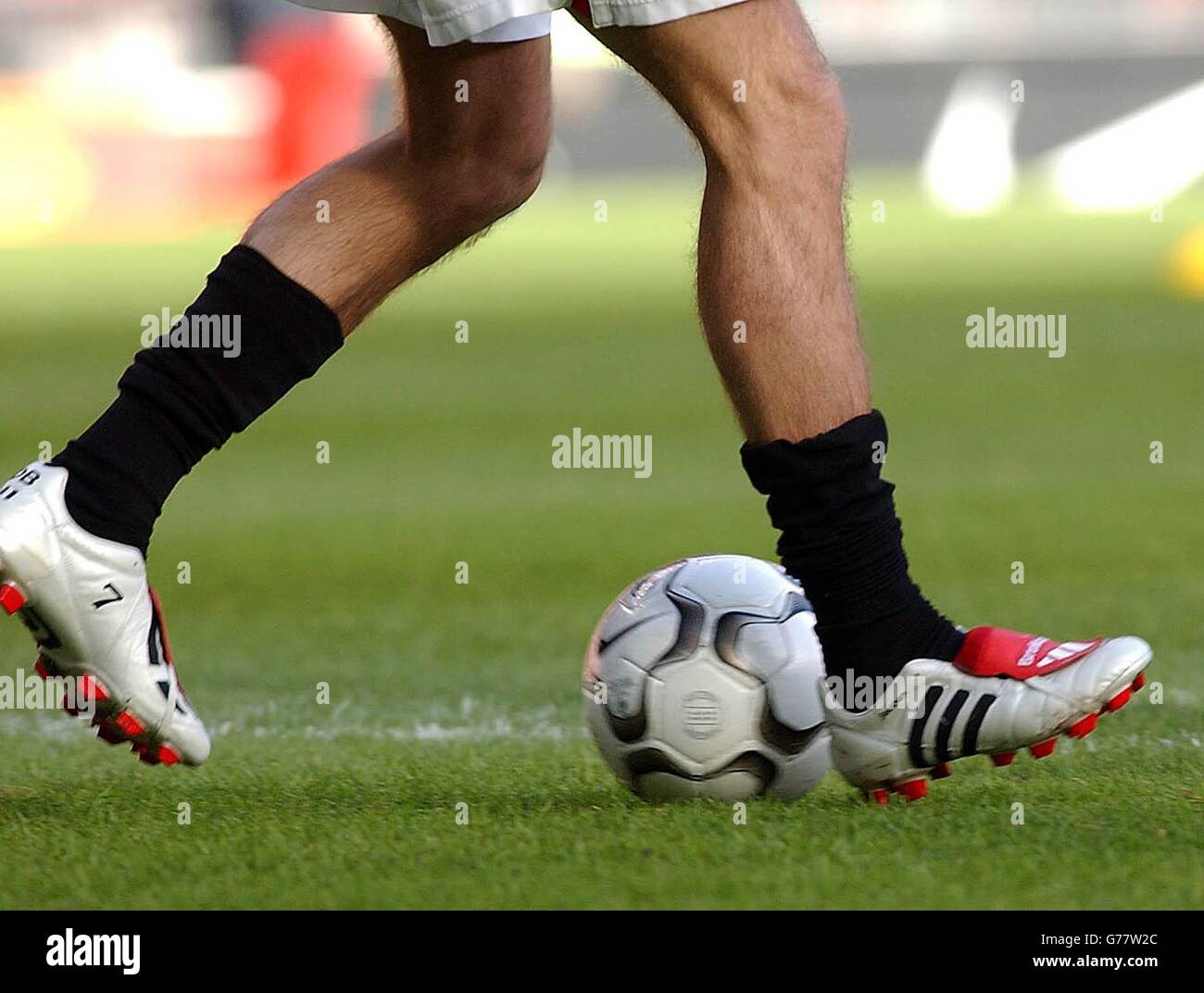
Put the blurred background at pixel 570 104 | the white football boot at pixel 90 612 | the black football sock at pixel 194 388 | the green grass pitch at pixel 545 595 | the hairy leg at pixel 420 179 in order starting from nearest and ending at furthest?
the green grass pitch at pixel 545 595 < the white football boot at pixel 90 612 < the black football sock at pixel 194 388 < the hairy leg at pixel 420 179 < the blurred background at pixel 570 104

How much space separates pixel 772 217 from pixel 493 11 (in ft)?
1.50

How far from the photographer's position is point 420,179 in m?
3.12

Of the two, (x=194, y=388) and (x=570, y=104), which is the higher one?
(x=570, y=104)

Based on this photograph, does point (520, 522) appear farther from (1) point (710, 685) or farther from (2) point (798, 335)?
(2) point (798, 335)

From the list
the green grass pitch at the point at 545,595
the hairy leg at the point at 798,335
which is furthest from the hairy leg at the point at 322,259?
the green grass pitch at the point at 545,595

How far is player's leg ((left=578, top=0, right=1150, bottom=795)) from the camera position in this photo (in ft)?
8.83

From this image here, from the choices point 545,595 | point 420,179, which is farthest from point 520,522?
point 420,179

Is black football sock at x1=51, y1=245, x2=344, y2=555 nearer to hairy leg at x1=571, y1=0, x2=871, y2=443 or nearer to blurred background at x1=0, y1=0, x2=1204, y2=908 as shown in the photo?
blurred background at x1=0, y1=0, x2=1204, y2=908

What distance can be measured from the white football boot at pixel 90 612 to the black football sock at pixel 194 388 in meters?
0.04

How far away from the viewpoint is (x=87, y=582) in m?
2.71

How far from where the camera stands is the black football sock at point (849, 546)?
8.86 ft

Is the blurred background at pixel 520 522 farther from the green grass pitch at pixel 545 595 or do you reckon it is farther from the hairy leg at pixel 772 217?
the hairy leg at pixel 772 217
